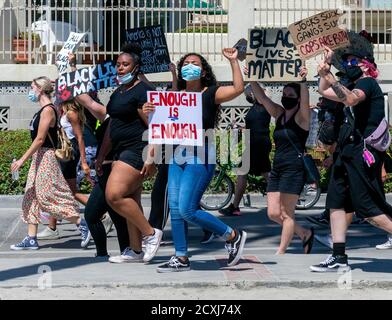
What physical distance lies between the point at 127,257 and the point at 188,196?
121cm

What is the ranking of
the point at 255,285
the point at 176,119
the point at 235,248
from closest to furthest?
the point at 255,285 → the point at 176,119 → the point at 235,248

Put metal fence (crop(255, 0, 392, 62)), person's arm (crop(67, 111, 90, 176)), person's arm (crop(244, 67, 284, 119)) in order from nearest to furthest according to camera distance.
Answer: person's arm (crop(244, 67, 284, 119)) < person's arm (crop(67, 111, 90, 176)) < metal fence (crop(255, 0, 392, 62))

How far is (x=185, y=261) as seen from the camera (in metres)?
9.23

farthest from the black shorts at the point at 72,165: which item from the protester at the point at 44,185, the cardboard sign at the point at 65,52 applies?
the cardboard sign at the point at 65,52

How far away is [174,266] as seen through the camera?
30.1 ft

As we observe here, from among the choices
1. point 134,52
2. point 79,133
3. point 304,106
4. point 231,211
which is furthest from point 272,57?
point 231,211

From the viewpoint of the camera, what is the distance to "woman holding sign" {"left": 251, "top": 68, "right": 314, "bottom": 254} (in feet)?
33.2

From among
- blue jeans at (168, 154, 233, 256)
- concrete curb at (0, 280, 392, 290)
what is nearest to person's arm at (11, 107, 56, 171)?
blue jeans at (168, 154, 233, 256)

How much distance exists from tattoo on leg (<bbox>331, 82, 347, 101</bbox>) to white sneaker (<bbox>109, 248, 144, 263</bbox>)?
2.53 meters

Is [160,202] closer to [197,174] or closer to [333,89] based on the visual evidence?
[197,174]

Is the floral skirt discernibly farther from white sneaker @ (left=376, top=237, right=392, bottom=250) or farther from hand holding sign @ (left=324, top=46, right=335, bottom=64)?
hand holding sign @ (left=324, top=46, right=335, bottom=64)

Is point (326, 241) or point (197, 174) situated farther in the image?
point (326, 241)

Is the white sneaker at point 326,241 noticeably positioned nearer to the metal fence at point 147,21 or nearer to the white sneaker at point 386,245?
the white sneaker at point 386,245

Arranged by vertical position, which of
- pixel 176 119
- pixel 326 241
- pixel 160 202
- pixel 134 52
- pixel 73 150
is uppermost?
pixel 134 52
